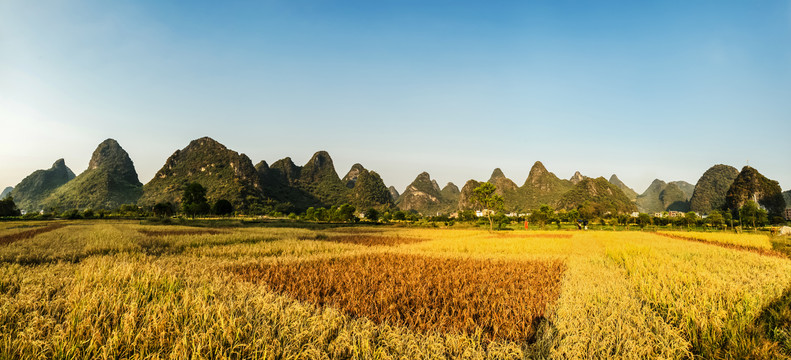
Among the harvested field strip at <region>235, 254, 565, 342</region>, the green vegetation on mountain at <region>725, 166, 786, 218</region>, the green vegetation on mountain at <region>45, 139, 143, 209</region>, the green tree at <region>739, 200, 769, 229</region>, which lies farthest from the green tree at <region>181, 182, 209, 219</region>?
the green vegetation on mountain at <region>725, 166, 786, 218</region>

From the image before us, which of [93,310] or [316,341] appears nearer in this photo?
[316,341]

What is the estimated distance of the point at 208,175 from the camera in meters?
158

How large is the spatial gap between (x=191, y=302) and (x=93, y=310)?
0.98 meters

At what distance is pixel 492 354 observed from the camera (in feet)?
8.55

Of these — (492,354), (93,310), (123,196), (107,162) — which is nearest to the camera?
(492,354)

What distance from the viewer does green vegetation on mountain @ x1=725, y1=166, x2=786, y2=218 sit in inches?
4951

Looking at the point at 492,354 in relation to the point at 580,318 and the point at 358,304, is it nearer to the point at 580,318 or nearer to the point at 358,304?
the point at 580,318

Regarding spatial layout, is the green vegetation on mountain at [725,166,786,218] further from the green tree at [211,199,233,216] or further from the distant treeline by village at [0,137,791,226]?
the green tree at [211,199,233,216]

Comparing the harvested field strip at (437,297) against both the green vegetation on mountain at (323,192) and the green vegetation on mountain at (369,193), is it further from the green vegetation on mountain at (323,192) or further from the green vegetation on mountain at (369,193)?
the green vegetation on mountain at (369,193)

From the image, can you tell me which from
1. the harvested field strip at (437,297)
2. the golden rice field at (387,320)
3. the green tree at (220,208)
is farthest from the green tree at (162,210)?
the harvested field strip at (437,297)

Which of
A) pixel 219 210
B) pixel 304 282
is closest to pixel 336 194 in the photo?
pixel 219 210

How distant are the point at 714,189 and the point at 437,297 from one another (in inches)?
10829

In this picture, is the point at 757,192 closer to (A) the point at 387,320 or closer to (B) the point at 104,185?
(A) the point at 387,320

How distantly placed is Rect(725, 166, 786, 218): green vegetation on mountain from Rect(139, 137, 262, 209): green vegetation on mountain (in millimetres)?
213273
